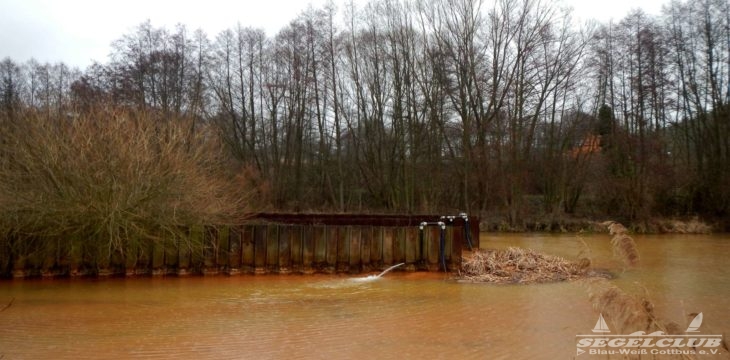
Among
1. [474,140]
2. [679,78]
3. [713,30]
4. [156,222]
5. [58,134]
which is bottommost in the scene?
[156,222]

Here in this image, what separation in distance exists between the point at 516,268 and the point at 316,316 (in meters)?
5.91

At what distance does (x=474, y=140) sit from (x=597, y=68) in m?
9.18

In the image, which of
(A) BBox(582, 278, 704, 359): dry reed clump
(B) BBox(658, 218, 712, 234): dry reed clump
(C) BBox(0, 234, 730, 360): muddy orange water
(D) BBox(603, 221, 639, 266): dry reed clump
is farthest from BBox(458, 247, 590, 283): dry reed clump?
(B) BBox(658, 218, 712, 234): dry reed clump

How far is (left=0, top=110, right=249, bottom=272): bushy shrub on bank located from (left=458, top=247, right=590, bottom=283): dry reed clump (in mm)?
6505

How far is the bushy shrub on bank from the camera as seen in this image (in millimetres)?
11414

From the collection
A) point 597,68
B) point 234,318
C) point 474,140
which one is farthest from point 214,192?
point 597,68

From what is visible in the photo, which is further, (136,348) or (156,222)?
(156,222)

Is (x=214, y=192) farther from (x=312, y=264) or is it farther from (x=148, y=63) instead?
(x=148, y=63)

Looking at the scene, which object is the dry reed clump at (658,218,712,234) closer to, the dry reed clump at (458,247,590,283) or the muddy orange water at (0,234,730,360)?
the muddy orange water at (0,234,730,360)

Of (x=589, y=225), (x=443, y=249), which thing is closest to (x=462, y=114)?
(x=589, y=225)

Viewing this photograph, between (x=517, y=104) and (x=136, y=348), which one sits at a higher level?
(x=517, y=104)

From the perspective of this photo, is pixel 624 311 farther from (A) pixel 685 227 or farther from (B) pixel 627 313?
(A) pixel 685 227

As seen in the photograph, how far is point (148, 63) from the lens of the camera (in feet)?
120

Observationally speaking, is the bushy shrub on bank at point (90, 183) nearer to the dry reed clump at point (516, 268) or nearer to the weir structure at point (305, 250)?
the weir structure at point (305, 250)
